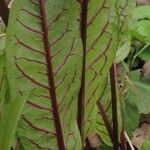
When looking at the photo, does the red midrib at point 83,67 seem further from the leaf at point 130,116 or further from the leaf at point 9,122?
the leaf at point 130,116

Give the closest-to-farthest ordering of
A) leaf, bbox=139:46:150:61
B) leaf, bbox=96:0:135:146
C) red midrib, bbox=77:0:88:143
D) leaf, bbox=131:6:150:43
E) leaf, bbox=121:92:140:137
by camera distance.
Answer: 1. red midrib, bbox=77:0:88:143
2. leaf, bbox=96:0:135:146
3. leaf, bbox=121:92:140:137
4. leaf, bbox=131:6:150:43
5. leaf, bbox=139:46:150:61

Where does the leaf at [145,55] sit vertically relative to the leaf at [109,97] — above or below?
below

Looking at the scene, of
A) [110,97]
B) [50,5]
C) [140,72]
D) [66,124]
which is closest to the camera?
[50,5]

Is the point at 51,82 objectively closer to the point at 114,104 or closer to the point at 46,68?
the point at 46,68

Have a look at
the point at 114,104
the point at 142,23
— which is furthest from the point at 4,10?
the point at 142,23

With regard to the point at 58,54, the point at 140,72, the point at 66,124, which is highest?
the point at 58,54

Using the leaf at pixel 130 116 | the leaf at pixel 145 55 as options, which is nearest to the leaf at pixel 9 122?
the leaf at pixel 130 116

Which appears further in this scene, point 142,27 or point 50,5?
point 142,27

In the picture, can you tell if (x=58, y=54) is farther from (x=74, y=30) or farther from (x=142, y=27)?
(x=142, y=27)

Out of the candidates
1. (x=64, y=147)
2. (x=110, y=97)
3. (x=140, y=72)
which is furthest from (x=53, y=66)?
(x=140, y=72)

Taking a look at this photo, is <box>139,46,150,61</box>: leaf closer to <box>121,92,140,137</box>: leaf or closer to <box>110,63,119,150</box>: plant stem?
<box>121,92,140,137</box>: leaf

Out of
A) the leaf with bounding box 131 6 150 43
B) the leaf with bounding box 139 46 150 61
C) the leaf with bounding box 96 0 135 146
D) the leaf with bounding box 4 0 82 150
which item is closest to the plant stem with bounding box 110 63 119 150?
the leaf with bounding box 96 0 135 146
